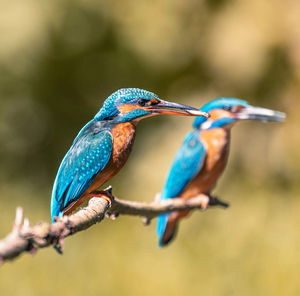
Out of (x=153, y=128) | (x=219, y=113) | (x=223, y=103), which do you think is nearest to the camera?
(x=223, y=103)

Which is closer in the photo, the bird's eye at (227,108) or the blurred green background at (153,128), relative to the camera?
the bird's eye at (227,108)

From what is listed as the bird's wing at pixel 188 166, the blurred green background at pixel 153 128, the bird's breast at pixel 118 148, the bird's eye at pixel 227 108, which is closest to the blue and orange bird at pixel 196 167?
the bird's wing at pixel 188 166

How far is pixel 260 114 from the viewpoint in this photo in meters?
1.79

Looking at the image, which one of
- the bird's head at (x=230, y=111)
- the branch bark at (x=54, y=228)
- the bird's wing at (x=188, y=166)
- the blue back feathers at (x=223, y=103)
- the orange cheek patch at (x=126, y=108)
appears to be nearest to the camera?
the branch bark at (x=54, y=228)

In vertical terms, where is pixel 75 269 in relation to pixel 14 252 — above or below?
above

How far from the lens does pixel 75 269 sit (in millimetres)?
4555

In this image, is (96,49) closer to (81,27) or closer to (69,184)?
(81,27)

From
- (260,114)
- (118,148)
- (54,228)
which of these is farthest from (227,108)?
(54,228)

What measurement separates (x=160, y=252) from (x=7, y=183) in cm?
175

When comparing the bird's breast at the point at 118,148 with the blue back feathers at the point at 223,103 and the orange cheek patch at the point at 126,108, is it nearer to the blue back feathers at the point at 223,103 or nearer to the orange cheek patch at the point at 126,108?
the orange cheek patch at the point at 126,108

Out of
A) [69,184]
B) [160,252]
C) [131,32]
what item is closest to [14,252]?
[69,184]

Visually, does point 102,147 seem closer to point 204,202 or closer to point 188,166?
point 204,202

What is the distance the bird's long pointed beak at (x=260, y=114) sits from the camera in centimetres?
172

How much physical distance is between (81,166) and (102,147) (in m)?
0.08
